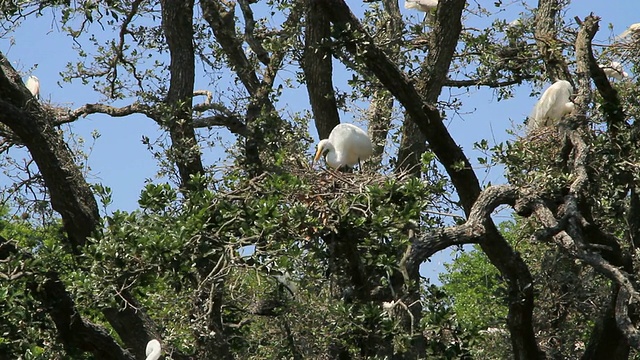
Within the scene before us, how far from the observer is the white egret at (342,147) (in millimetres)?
8422

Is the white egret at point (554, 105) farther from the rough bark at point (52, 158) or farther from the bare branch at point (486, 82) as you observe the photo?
the rough bark at point (52, 158)

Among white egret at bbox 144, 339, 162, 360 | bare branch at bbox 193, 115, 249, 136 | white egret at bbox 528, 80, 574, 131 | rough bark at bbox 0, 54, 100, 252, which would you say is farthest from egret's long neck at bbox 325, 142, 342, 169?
white egret at bbox 144, 339, 162, 360

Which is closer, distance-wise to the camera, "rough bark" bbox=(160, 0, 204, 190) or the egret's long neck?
the egret's long neck

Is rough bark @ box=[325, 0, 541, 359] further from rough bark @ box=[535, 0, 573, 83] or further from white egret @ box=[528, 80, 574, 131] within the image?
rough bark @ box=[535, 0, 573, 83]

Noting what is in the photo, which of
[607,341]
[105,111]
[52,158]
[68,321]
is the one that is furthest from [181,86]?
[607,341]

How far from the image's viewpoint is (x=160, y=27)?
1026 cm

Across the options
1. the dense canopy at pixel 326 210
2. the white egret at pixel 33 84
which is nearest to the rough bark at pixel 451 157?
the dense canopy at pixel 326 210

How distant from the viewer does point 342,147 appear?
8.46 meters

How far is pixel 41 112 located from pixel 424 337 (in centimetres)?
348

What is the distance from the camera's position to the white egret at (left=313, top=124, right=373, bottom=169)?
8422 millimetres

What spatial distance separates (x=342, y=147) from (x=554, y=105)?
178 centimetres

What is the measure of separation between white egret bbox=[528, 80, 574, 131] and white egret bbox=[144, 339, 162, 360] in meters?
3.37

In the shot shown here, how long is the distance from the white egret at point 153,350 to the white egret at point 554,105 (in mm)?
3372

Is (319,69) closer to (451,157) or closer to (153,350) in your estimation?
(451,157)
